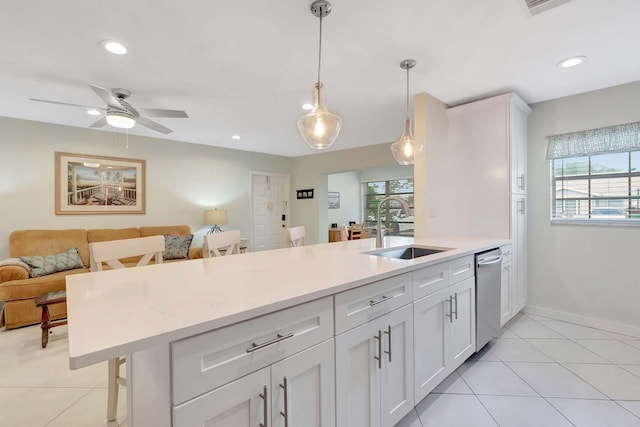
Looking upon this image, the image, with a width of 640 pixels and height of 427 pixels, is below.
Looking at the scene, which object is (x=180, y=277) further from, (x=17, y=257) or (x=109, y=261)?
(x=17, y=257)

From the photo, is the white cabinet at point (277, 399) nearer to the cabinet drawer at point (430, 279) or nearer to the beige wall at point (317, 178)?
the cabinet drawer at point (430, 279)

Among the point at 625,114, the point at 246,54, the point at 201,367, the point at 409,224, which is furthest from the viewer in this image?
the point at 409,224

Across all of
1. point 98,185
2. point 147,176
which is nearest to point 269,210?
point 147,176

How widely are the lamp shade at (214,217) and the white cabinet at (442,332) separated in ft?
13.7

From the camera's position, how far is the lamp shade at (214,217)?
5.04 m

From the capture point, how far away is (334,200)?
802cm

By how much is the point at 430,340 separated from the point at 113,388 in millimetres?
1818

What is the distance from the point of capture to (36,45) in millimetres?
2074

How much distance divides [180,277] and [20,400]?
1.68m

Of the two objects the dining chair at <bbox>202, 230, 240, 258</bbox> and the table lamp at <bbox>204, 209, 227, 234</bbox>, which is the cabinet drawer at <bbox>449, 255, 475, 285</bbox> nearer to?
the dining chair at <bbox>202, 230, 240, 258</bbox>

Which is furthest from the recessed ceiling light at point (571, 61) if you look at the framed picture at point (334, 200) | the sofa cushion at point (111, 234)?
the framed picture at point (334, 200)

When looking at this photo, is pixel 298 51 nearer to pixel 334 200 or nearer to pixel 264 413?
pixel 264 413

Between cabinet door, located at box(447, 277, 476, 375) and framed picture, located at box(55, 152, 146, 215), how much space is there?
15.4 ft

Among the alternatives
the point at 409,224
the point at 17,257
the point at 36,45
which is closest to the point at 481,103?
the point at 36,45
